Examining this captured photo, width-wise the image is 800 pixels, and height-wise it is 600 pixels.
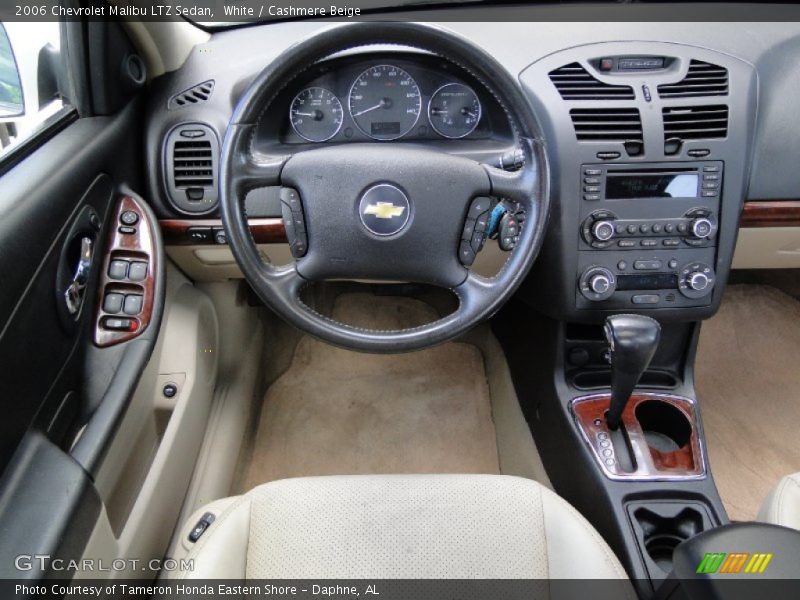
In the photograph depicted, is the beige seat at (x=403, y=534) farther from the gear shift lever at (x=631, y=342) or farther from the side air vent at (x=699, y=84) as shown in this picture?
the side air vent at (x=699, y=84)

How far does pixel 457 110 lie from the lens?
1.44m

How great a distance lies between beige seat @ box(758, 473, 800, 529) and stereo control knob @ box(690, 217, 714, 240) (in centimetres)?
50

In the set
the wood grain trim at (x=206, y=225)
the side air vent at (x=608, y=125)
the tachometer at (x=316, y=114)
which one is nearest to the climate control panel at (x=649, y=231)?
the side air vent at (x=608, y=125)

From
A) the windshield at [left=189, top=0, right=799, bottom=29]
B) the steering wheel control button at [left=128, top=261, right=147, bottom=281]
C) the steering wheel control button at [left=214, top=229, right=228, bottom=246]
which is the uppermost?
the windshield at [left=189, top=0, right=799, bottom=29]

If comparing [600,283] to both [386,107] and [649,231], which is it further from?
[386,107]

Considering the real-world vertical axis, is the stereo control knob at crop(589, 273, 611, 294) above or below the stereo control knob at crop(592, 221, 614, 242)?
below

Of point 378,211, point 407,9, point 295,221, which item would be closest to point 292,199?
point 295,221

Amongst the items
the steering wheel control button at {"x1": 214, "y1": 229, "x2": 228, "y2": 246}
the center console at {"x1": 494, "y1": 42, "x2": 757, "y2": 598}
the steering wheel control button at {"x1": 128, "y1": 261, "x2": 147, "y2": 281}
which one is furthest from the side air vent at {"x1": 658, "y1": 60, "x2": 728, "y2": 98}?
the steering wheel control button at {"x1": 128, "y1": 261, "x2": 147, "y2": 281}

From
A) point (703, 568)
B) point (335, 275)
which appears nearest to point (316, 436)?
point (335, 275)

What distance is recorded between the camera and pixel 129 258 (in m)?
1.30

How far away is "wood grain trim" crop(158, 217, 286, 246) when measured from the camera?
150cm

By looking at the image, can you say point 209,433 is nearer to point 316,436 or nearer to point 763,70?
point 316,436

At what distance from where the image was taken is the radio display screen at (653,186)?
1329 mm

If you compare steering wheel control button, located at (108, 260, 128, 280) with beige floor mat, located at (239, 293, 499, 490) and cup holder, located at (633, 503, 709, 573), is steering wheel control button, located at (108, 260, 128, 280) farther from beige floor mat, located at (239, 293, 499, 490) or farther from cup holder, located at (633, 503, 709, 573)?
cup holder, located at (633, 503, 709, 573)
